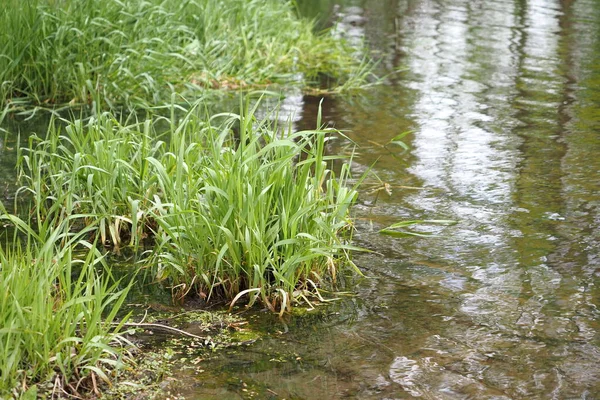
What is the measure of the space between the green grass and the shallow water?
0.87 m

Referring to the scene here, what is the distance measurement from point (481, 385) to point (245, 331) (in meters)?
1.00

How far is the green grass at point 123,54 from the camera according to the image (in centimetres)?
742

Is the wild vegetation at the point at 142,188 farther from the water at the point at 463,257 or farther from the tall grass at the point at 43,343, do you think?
the water at the point at 463,257

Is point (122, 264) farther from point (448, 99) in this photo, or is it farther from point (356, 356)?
point (448, 99)

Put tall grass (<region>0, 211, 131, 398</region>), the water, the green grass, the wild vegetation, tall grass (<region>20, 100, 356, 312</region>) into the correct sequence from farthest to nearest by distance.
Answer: the green grass
tall grass (<region>20, 100, 356, 312</region>)
the water
the wild vegetation
tall grass (<region>0, 211, 131, 398</region>)

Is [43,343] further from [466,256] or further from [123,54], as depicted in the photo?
[123,54]

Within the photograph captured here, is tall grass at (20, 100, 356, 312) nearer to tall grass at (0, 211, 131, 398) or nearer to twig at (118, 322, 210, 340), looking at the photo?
twig at (118, 322, 210, 340)

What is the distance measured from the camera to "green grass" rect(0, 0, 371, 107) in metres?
7.42

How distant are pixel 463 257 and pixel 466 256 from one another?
21 mm

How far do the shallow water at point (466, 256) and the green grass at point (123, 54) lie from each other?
865 mm

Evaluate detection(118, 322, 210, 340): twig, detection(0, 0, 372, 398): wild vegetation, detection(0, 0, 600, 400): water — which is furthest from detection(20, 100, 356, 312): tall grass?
detection(118, 322, 210, 340): twig

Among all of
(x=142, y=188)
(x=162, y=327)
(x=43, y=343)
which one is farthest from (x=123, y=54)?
(x=43, y=343)

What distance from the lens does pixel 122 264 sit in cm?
452

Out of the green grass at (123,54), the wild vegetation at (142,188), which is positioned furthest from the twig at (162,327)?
the green grass at (123,54)
